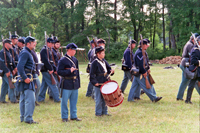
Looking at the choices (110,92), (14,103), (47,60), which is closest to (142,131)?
(110,92)

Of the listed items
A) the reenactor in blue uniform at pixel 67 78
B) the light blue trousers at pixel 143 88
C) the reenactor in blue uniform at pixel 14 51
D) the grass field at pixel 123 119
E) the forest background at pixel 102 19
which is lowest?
the grass field at pixel 123 119

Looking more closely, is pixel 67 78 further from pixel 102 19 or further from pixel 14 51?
pixel 102 19

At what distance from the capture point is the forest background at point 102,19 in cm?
3048

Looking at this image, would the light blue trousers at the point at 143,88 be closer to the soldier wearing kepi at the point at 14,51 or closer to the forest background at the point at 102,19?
the soldier wearing kepi at the point at 14,51

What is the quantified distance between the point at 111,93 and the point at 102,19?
2934 cm

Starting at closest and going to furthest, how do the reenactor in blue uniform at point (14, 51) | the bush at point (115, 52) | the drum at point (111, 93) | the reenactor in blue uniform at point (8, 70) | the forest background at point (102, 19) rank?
the drum at point (111, 93), the reenactor in blue uniform at point (8, 70), the reenactor in blue uniform at point (14, 51), the forest background at point (102, 19), the bush at point (115, 52)

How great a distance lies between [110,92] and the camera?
19.4ft

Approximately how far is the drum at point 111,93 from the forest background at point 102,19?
24411 mm

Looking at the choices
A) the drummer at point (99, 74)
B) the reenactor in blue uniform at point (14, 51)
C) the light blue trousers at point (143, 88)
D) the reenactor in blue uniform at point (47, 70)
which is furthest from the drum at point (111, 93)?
the reenactor in blue uniform at point (14, 51)

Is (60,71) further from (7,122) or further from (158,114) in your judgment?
(158,114)

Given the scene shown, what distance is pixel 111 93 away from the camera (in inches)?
230

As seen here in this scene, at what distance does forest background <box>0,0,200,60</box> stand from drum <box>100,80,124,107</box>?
24.4m

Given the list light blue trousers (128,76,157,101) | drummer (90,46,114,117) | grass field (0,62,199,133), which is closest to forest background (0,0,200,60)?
light blue trousers (128,76,157,101)

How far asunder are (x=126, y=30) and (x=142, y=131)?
122 ft
